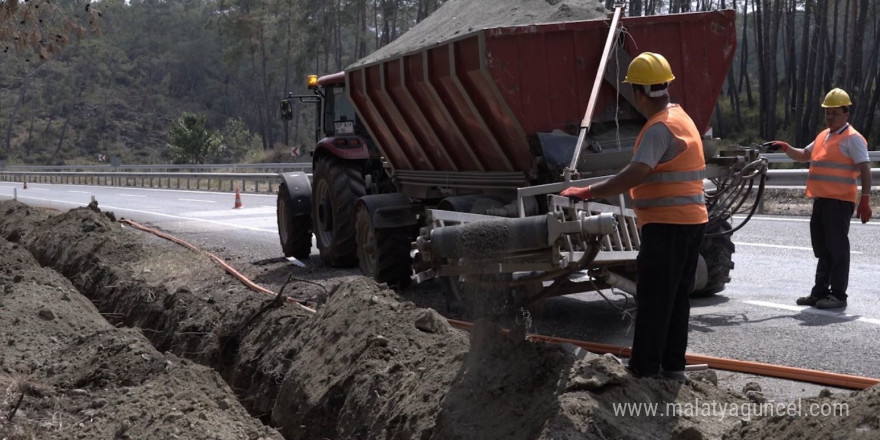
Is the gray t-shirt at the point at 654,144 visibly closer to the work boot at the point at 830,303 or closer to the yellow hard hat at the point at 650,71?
the yellow hard hat at the point at 650,71

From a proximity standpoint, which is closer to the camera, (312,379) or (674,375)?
(674,375)

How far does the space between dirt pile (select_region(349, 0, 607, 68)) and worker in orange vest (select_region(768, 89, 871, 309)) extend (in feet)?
6.68

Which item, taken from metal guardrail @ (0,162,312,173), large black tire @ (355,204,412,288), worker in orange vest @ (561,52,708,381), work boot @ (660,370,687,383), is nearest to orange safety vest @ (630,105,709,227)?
worker in orange vest @ (561,52,708,381)

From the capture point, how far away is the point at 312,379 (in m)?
6.98

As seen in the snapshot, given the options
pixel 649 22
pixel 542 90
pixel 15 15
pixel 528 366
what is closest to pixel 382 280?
pixel 542 90

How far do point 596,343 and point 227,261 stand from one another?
743 centimetres

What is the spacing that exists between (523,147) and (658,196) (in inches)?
125

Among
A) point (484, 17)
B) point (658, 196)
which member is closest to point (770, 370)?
point (658, 196)

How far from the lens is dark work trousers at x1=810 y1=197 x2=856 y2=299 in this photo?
27.7ft

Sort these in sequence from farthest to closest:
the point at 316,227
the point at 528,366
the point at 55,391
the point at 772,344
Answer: the point at 316,227
the point at 772,344
the point at 55,391
the point at 528,366

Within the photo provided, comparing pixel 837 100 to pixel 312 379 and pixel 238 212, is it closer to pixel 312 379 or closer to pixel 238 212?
pixel 312 379

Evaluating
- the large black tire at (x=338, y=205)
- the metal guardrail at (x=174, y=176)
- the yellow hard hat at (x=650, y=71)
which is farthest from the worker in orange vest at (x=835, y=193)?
the metal guardrail at (x=174, y=176)

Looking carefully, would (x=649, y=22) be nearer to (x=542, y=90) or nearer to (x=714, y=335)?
(x=542, y=90)

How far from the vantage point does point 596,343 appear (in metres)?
7.48
